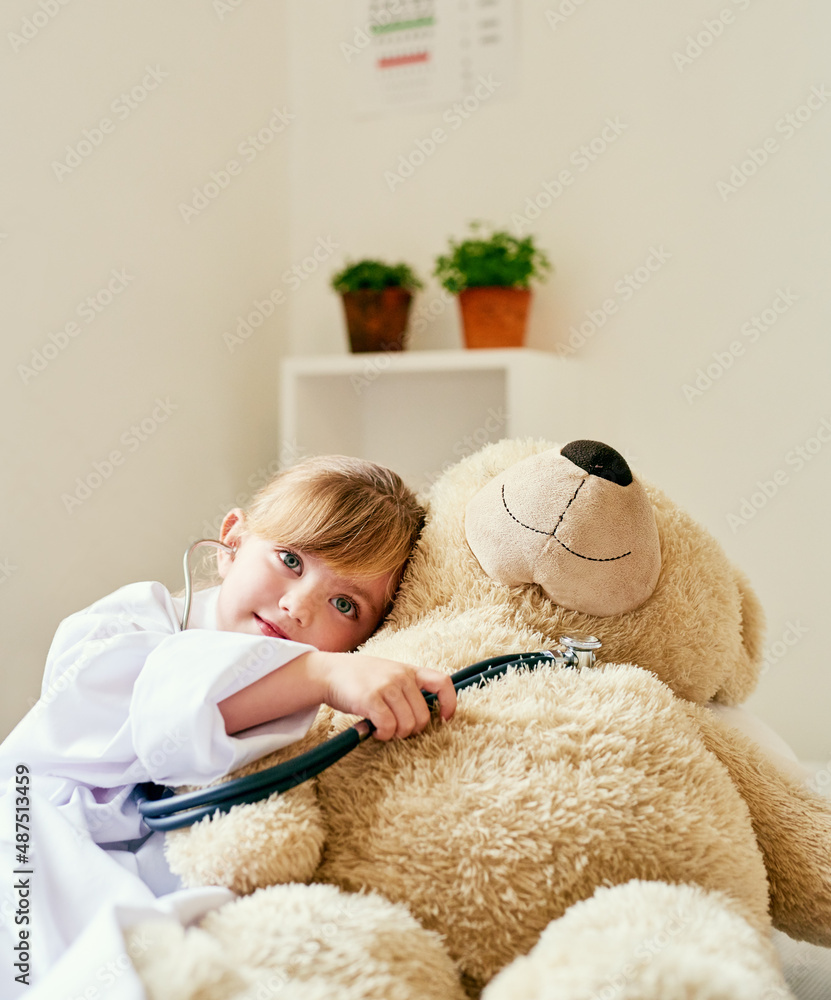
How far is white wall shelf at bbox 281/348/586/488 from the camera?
5.64 ft

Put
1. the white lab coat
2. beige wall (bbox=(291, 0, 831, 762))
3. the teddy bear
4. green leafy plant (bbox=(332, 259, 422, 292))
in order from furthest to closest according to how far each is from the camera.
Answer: green leafy plant (bbox=(332, 259, 422, 292)) → beige wall (bbox=(291, 0, 831, 762)) → the white lab coat → the teddy bear

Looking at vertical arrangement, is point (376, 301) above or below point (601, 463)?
above

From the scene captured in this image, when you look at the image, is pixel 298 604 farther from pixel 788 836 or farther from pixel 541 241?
pixel 541 241

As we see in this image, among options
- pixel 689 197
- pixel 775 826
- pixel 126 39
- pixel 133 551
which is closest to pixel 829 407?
pixel 689 197

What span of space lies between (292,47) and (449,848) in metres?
1.97

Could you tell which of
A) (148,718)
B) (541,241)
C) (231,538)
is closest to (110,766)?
(148,718)

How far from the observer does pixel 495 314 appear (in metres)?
1.72

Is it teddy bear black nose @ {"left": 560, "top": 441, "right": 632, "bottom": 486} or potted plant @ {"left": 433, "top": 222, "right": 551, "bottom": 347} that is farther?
potted plant @ {"left": 433, "top": 222, "right": 551, "bottom": 347}

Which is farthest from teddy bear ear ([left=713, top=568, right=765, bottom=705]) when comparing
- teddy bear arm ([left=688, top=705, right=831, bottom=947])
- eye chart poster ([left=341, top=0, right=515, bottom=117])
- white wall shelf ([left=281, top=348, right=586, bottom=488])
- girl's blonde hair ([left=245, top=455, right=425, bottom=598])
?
eye chart poster ([left=341, top=0, right=515, bottom=117])

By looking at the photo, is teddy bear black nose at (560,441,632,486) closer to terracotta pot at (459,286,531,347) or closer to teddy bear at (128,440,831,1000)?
teddy bear at (128,440,831,1000)

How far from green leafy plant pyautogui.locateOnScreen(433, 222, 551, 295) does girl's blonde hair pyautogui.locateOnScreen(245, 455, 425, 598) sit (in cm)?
86

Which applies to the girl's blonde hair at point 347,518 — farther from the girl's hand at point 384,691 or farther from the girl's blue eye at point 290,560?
the girl's hand at point 384,691

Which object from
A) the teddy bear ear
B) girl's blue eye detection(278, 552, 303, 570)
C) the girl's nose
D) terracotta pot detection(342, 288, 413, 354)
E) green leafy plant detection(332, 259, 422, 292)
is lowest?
the teddy bear ear

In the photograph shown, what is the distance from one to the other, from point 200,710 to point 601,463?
0.38 metres
